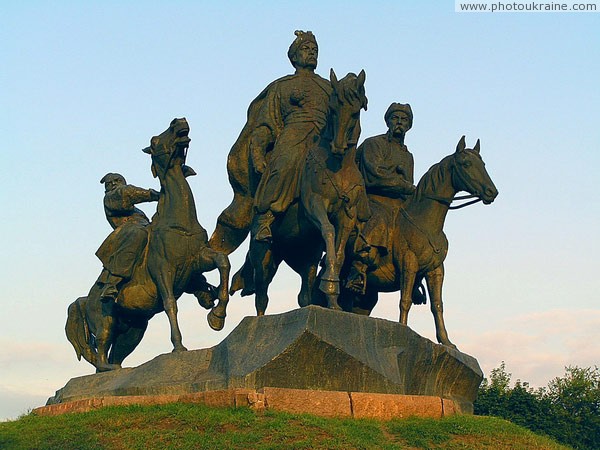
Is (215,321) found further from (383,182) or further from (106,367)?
(383,182)

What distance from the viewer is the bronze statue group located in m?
18.7

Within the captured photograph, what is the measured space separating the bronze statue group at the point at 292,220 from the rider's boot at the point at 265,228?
2cm

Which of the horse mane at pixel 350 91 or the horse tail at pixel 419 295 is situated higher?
the horse mane at pixel 350 91

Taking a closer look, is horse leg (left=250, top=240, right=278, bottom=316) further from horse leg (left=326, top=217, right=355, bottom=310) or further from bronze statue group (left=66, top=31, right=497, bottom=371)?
horse leg (left=326, top=217, right=355, bottom=310)

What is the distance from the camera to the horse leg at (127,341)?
2105 centimetres

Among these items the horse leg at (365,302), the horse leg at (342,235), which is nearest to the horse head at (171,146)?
the horse leg at (342,235)

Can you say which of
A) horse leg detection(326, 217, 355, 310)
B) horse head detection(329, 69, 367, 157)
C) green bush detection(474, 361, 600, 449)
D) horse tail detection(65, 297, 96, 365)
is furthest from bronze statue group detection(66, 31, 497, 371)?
green bush detection(474, 361, 600, 449)

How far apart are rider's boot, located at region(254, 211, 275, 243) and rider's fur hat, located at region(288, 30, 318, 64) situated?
3101 millimetres

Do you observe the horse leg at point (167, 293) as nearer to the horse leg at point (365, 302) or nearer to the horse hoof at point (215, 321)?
the horse hoof at point (215, 321)

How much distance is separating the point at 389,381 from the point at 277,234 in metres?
3.46

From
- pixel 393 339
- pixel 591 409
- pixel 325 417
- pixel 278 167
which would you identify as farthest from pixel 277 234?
pixel 591 409

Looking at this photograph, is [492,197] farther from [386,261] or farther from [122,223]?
[122,223]

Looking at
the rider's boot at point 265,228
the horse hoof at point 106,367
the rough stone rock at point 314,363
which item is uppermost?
the rider's boot at point 265,228

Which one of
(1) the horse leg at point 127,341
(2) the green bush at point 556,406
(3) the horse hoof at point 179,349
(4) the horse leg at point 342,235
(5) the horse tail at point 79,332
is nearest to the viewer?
(4) the horse leg at point 342,235
